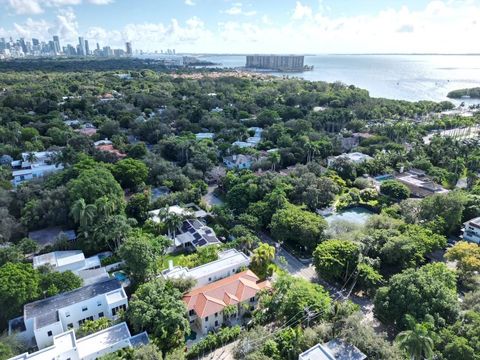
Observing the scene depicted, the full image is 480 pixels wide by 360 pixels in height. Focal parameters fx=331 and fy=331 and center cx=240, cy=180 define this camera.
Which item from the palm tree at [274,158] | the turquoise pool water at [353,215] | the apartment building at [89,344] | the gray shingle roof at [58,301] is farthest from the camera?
the palm tree at [274,158]

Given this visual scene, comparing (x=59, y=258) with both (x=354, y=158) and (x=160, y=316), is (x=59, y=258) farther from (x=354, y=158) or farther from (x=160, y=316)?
(x=354, y=158)

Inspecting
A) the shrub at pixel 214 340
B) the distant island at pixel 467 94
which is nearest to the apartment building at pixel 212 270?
the shrub at pixel 214 340

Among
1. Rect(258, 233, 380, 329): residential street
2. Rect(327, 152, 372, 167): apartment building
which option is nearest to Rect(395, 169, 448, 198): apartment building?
Rect(327, 152, 372, 167): apartment building

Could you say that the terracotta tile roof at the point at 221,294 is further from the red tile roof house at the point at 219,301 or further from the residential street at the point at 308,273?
the residential street at the point at 308,273

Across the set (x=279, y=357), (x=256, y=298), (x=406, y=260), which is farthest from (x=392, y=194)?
(x=279, y=357)

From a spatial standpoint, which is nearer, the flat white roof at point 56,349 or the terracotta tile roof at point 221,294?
the flat white roof at point 56,349

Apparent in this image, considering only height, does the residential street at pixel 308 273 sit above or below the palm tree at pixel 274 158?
below
